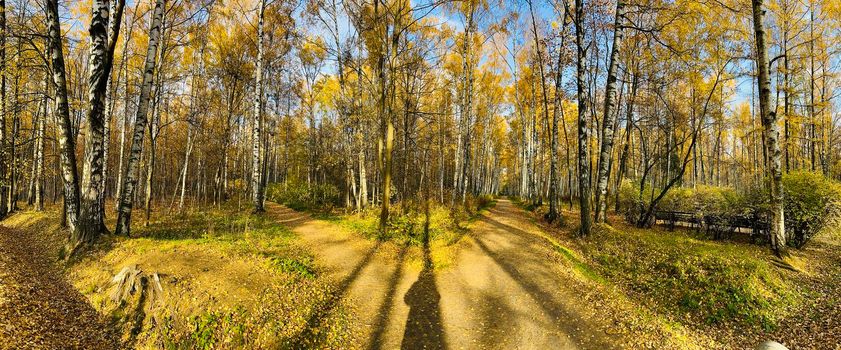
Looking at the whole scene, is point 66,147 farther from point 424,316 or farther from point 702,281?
point 702,281

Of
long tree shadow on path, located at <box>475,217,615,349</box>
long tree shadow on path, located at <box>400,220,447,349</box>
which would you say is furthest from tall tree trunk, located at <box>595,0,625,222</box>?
long tree shadow on path, located at <box>400,220,447,349</box>

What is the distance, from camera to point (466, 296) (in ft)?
23.2

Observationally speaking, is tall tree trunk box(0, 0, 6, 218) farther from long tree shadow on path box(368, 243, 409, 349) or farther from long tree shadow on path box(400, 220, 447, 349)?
long tree shadow on path box(400, 220, 447, 349)

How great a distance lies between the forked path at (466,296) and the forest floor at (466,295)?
2 centimetres

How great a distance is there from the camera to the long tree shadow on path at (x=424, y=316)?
5.51 meters

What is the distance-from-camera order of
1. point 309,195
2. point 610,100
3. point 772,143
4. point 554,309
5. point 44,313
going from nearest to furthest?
1. point 44,313
2. point 554,309
3. point 772,143
4. point 610,100
5. point 309,195

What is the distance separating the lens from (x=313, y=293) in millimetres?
6582

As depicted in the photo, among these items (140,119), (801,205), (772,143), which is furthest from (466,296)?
(801,205)

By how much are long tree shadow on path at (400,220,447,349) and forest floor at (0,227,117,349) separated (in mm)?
4564

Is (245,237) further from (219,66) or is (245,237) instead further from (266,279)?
(219,66)

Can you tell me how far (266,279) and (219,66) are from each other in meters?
15.6

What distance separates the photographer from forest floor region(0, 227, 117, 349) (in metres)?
4.68

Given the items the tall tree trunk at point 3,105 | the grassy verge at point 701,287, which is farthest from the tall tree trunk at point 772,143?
the tall tree trunk at point 3,105

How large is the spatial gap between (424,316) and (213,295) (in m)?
3.68
